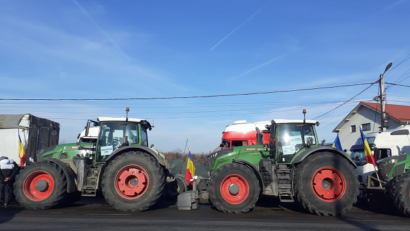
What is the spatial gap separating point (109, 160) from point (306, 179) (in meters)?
5.14

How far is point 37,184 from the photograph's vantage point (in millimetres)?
7609

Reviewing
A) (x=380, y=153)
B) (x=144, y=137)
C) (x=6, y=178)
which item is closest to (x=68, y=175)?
(x=6, y=178)

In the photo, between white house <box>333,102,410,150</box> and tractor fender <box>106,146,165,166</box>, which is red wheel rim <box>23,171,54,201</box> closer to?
tractor fender <box>106,146,165,166</box>

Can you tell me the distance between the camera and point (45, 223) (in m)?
6.27

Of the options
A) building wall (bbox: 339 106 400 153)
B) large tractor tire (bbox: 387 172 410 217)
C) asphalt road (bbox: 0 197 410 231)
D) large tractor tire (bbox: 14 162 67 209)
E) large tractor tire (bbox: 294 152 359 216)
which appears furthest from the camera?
building wall (bbox: 339 106 400 153)

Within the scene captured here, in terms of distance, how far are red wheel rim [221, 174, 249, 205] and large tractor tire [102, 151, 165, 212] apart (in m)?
1.64

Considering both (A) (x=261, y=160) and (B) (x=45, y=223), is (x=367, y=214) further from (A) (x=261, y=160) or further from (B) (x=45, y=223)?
(B) (x=45, y=223)

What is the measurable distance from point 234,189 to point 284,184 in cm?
131

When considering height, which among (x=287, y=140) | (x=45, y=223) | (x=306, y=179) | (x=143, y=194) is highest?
(x=287, y=140)

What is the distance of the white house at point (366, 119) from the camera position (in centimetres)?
2392

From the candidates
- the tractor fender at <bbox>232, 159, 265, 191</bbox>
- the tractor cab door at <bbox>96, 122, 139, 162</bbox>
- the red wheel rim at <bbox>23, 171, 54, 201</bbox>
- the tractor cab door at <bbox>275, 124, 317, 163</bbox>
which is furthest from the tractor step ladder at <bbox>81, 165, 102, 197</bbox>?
the tractor cab door at <bbox>275, 124, 317, 163</bbox>

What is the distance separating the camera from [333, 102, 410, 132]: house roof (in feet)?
77.1

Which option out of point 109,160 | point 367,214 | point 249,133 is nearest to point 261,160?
point 367,214

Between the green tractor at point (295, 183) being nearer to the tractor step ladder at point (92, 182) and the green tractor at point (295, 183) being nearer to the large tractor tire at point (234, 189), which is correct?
the large tractor tire at point (234, 189)
